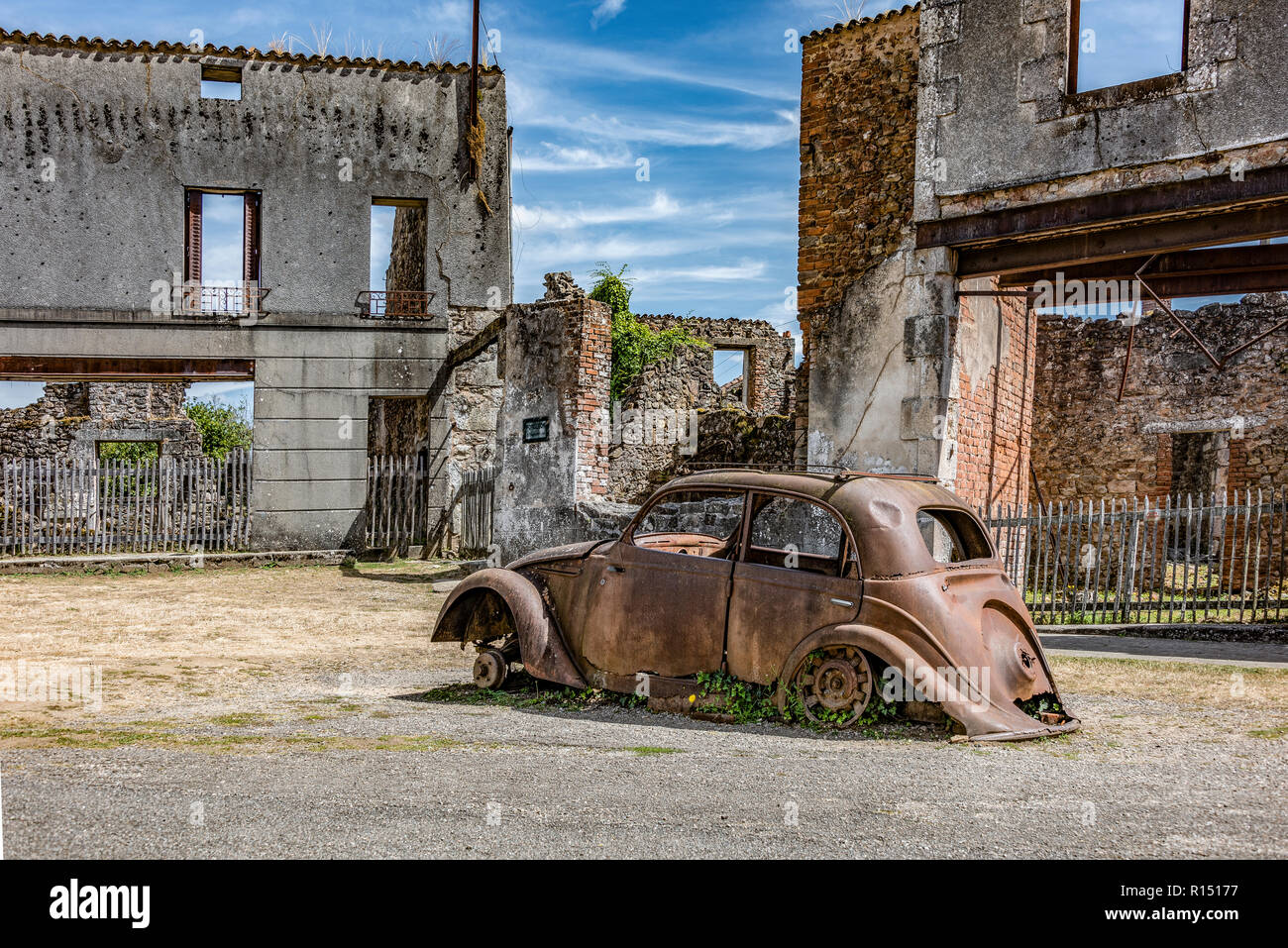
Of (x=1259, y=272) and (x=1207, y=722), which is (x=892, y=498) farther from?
(x=1259, y=272)

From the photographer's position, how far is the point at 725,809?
383 cm

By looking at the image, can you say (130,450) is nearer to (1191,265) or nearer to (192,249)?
(192,249)

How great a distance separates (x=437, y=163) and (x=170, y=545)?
8.60 m

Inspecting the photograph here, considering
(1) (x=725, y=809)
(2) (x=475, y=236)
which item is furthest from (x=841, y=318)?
(2) (x=475, y=236)

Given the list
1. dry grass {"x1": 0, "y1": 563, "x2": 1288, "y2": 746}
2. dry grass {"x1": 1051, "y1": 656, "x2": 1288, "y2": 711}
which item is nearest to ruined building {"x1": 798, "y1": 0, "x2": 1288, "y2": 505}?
dry grass {"x1": 1051, "y1": 656, "x2": 1288, "y2": 711}

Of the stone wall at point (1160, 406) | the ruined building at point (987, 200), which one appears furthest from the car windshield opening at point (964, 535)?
the stone wall at point (1160, 406)

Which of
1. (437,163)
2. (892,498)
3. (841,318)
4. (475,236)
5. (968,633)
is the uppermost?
(437,163)

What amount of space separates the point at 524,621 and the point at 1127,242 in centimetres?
643

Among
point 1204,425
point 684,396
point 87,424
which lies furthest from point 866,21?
point 87,424

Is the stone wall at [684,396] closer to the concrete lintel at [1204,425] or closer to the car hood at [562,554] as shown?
the concrete lintel at [1204,425]

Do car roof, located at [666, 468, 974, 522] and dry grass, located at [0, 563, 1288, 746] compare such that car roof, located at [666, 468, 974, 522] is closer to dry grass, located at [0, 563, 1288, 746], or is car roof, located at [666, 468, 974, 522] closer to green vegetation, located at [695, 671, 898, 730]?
green vegetation, located at [695, 671, 898, 730]

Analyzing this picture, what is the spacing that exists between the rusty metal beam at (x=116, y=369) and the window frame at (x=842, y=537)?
14936 millimetres

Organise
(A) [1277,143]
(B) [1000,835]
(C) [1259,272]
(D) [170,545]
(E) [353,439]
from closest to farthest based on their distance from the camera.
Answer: (B) [1000,835] < (A) [1277,143] < (C) [1259,272] < (D) [170,545] < (E) [353,439]

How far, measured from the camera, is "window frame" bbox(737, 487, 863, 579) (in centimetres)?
532
